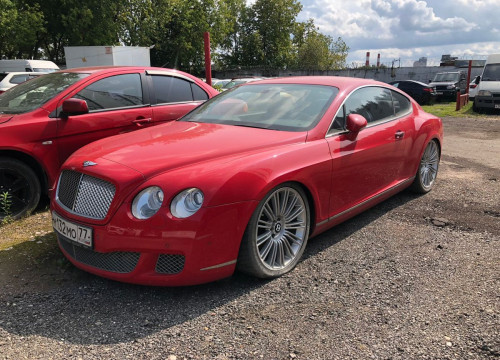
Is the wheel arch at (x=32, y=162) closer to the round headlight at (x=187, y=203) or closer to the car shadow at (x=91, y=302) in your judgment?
the car shadow at (x=91, y=302)

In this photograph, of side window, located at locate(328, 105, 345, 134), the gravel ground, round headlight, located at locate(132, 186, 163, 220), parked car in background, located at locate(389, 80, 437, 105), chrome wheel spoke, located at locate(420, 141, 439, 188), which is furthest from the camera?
parked car in background, located at locate(389, 80, 437, 105)

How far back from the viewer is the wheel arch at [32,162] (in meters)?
4.19

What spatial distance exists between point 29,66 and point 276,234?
17.3 metres

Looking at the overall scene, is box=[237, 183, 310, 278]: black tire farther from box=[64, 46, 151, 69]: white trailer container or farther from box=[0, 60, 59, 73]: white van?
box=[64, 46, 151, 69]: white trailer container

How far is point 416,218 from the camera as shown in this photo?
446 centimetres

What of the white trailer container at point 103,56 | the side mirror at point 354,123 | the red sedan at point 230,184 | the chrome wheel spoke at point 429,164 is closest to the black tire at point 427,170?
the chrome wheel spoke at point 429,164

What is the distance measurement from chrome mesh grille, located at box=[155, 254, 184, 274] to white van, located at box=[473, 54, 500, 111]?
16.5 m

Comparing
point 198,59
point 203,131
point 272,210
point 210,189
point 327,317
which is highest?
point 198,59

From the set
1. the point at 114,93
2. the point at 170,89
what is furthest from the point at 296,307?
the point at 170,89

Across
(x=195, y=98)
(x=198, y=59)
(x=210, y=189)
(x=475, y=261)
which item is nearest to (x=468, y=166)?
(x=475, y=261)

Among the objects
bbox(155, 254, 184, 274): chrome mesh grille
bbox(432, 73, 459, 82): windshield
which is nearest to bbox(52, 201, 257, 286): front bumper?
bbox(155, 254, 184, 274): chrome mesh grille

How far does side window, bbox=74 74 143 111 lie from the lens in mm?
4762

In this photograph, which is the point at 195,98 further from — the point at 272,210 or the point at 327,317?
the point at 327,317

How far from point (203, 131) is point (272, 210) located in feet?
3.33
